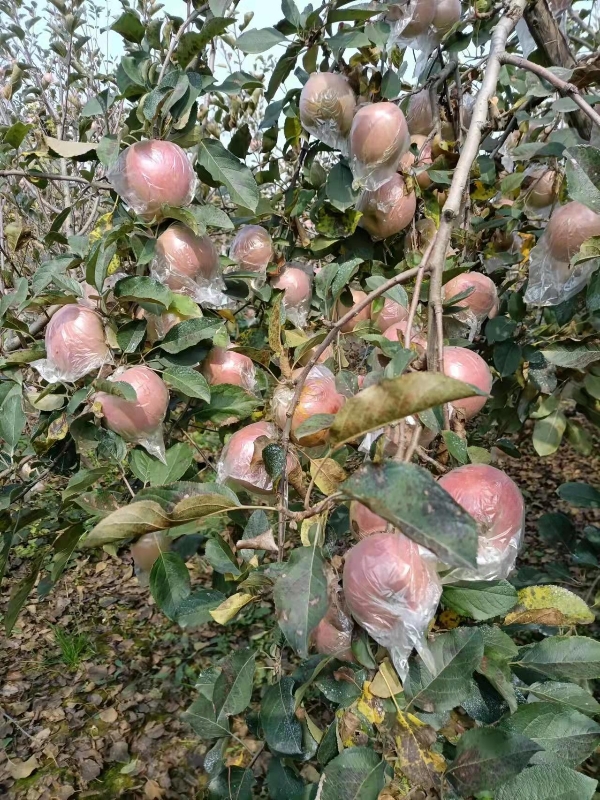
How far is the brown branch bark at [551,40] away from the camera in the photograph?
42.3 inches

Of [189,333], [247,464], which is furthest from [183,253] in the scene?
[247,464]

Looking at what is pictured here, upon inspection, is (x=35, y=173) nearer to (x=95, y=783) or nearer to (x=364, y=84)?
(x=364, y=84)

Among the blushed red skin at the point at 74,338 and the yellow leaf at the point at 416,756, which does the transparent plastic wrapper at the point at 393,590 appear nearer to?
the yellow leaf at the point at 416,756

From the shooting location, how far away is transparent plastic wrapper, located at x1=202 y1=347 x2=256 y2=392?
896mm

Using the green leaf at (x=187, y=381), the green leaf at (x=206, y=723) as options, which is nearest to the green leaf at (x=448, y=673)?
the green leaf at (x=206, y=723)

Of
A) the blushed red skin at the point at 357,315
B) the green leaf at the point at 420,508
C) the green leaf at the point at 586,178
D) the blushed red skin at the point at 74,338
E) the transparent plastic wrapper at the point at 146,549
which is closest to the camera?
the green leaf at the point at 420,508

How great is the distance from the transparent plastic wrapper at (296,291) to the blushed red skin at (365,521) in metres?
0.58

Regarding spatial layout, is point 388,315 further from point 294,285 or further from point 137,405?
point 137,405

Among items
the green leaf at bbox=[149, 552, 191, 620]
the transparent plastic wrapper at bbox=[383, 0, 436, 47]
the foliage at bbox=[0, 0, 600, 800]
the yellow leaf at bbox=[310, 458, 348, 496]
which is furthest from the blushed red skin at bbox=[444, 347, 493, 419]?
the transparent plastic wrapper at bbox=[383, 0, 436, 47]

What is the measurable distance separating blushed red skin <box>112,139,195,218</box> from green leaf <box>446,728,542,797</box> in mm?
715

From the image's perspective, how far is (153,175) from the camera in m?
0.78

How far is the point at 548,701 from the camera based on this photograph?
2.01ft

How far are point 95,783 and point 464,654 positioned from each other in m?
1.48

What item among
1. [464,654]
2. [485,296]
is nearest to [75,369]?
[464,654]
